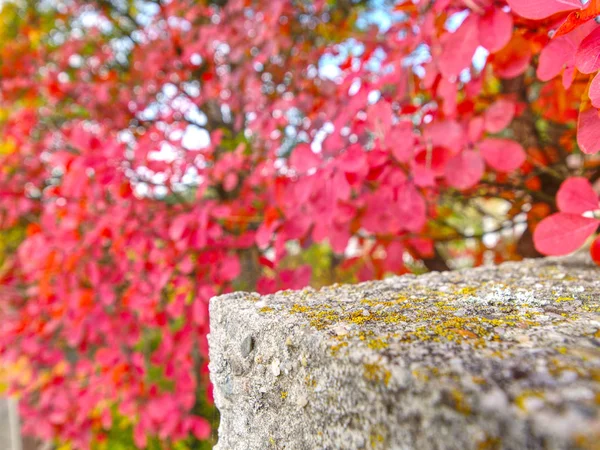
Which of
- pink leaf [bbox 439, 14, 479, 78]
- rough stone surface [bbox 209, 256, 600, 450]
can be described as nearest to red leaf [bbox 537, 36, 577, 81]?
pink leaf [bbox 439, 14, 479, 78]

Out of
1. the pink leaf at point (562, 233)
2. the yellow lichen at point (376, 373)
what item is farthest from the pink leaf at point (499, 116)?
the yellow lichen at point (376, 373)

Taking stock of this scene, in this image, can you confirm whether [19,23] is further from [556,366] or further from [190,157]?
[556,366]

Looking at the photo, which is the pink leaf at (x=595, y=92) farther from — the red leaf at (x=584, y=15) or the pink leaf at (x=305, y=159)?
the pink leaf at (x=305, y=159)

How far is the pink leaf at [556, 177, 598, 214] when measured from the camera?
0.62 metres

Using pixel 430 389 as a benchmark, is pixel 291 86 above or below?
above

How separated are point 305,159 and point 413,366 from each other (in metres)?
0.64

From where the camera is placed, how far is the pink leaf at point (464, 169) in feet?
2.65

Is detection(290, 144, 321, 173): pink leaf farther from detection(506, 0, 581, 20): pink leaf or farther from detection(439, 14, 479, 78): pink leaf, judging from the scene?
detection(506, 0, 581, 20): pink leaf

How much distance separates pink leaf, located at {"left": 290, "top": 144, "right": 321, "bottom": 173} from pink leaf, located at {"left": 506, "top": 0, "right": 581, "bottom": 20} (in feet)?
1.57

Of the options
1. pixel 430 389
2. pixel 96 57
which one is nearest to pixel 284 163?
pixel 430 389

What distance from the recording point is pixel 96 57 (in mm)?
2461

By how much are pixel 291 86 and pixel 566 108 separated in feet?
3.68

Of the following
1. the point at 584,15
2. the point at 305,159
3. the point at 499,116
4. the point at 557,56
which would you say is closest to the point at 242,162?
the point at 305,159

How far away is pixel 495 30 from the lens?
2.15 feet
